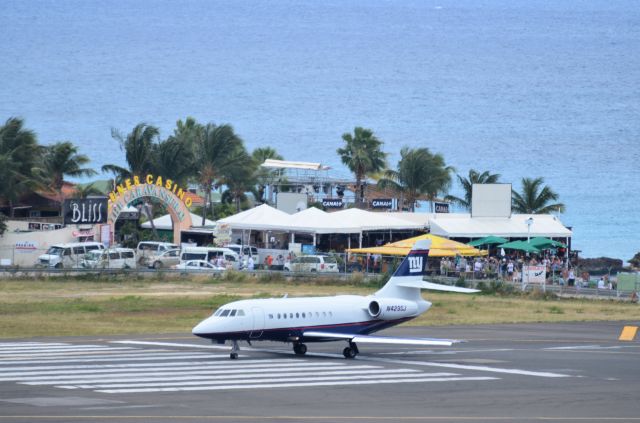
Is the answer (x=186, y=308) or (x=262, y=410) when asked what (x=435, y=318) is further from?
(x=262, y=410)

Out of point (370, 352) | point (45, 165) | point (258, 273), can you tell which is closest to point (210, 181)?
point (45, 165)

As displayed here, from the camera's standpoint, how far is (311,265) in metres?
69.1

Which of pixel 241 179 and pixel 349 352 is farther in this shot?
pixel 241 179

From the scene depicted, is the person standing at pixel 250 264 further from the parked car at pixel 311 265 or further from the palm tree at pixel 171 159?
the palm tree at pixel 171 159

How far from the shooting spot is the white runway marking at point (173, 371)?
31.3 m

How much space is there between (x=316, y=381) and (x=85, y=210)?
4454 centimetres

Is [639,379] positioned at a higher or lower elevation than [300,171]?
lower

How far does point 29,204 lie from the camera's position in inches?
3558

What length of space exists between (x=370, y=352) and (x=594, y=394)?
1092cm

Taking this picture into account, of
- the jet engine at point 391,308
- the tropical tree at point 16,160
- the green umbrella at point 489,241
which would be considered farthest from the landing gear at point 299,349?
the tropical tree at point 16,160

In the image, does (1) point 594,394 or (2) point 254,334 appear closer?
(1) point 594,394

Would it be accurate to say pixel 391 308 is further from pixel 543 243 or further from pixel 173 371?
pixel 543 243

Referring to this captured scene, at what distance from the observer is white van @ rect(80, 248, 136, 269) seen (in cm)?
6881

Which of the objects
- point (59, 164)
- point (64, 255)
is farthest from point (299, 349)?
point (59, 164)
